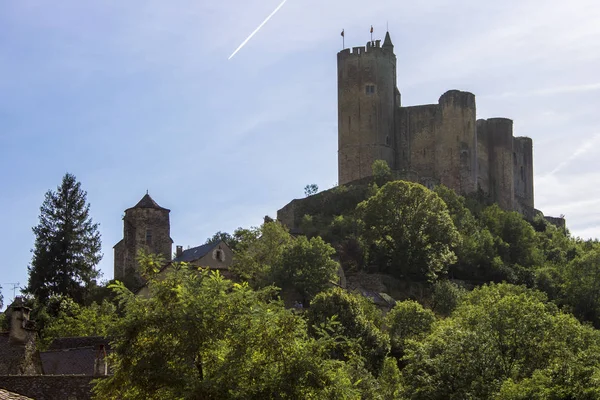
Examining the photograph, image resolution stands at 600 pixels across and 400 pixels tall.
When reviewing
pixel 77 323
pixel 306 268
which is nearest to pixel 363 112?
pixel 306 268

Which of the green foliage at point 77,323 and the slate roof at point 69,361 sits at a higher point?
the green foliage at point 77,323

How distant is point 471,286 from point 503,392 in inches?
1672

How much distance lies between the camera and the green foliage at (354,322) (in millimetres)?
52031

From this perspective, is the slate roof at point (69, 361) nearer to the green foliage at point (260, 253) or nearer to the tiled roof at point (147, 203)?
the green foliage at point (260, 253)

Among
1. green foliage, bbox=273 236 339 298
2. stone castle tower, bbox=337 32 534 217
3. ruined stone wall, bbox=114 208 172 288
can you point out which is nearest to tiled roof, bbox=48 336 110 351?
green foliage, bbox=273 236 339 298

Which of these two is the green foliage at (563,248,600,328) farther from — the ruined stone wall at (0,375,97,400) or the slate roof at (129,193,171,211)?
the ruined stone wall at (0,375,97,400)

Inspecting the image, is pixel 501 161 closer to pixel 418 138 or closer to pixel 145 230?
pixel 418 138

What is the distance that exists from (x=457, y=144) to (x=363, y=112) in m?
7.90

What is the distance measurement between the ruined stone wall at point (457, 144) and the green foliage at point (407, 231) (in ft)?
46.0

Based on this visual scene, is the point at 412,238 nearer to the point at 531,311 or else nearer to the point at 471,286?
the point at 471,286

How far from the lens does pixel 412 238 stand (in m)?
74.6

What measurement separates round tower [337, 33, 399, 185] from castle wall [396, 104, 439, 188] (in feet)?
3.16

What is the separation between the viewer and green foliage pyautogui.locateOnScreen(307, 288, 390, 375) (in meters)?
52.0

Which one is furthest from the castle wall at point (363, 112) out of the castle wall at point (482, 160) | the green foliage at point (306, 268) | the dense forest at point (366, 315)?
the green foliage at point (306, 268)
